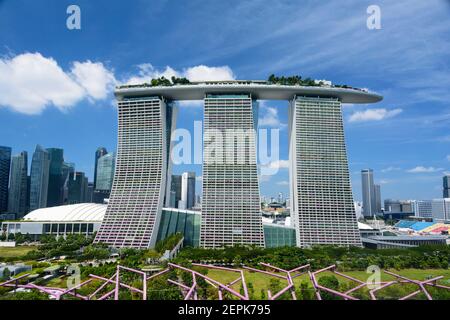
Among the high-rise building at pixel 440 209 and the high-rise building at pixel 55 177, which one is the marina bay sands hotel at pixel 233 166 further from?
the high-rise building at pixel 440 209

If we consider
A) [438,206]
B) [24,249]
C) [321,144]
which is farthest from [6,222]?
[438,206]

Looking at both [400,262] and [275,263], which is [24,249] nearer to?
[275,263]

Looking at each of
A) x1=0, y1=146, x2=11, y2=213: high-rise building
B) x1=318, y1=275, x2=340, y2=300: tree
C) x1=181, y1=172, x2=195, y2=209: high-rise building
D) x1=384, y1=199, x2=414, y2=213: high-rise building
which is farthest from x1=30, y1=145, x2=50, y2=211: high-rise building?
x1=384, y1=199, x2=414, y2=213: high-rise building

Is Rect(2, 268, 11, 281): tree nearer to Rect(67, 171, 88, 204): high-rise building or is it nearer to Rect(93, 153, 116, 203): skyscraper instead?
Rect(67, 171, 88, 204): high-rise building

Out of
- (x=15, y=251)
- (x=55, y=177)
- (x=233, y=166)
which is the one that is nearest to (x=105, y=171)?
(x=55, y=177)

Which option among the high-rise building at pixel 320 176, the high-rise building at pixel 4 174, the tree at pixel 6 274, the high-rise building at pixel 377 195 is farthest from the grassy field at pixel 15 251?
the high-rise building at pixel 377 195
